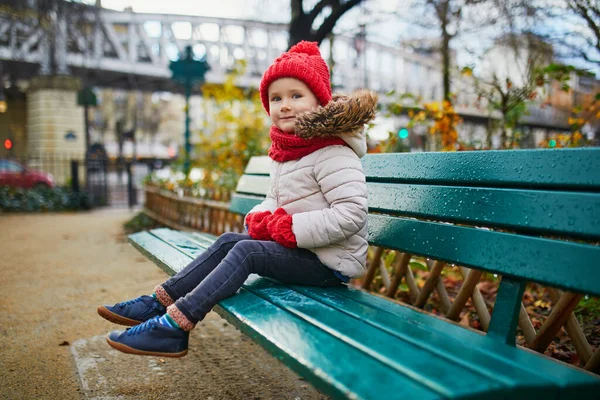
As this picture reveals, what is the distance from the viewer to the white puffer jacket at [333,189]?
6.67ft

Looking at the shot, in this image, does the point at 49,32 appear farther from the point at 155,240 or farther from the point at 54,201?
the point at 155,240

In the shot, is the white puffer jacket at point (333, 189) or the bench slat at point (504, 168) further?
the white puffer jacket at point (333, 189)

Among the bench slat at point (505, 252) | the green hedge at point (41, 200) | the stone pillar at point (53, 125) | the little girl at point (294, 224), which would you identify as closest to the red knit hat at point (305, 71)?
the little girl at point (294, 224)

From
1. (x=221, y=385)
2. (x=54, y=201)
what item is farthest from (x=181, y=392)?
(x=54, y=201)

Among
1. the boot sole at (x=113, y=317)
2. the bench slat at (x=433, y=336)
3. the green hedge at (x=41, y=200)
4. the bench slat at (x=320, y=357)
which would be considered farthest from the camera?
the green hedge at (x=41, y=200)

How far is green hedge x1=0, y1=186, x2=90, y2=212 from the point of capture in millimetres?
12383

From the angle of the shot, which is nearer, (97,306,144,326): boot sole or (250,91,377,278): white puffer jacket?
(250,91,377,278): white puffer jacket

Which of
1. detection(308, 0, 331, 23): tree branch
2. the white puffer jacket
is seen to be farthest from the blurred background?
the white puffer jacket

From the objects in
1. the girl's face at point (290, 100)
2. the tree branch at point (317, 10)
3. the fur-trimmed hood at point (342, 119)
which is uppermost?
the tree branch at point (317, 10)

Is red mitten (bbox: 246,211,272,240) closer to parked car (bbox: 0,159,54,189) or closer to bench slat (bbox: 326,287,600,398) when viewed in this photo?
bench slat (bbox: 326,287,600,398)

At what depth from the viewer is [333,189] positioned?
82.3 inches

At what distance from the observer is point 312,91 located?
231 cm

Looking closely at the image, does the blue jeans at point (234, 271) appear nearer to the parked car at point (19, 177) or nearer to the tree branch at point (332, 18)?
the tree branch at point (332, 18)

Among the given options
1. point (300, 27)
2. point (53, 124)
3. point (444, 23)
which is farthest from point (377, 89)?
point (53, 124)
